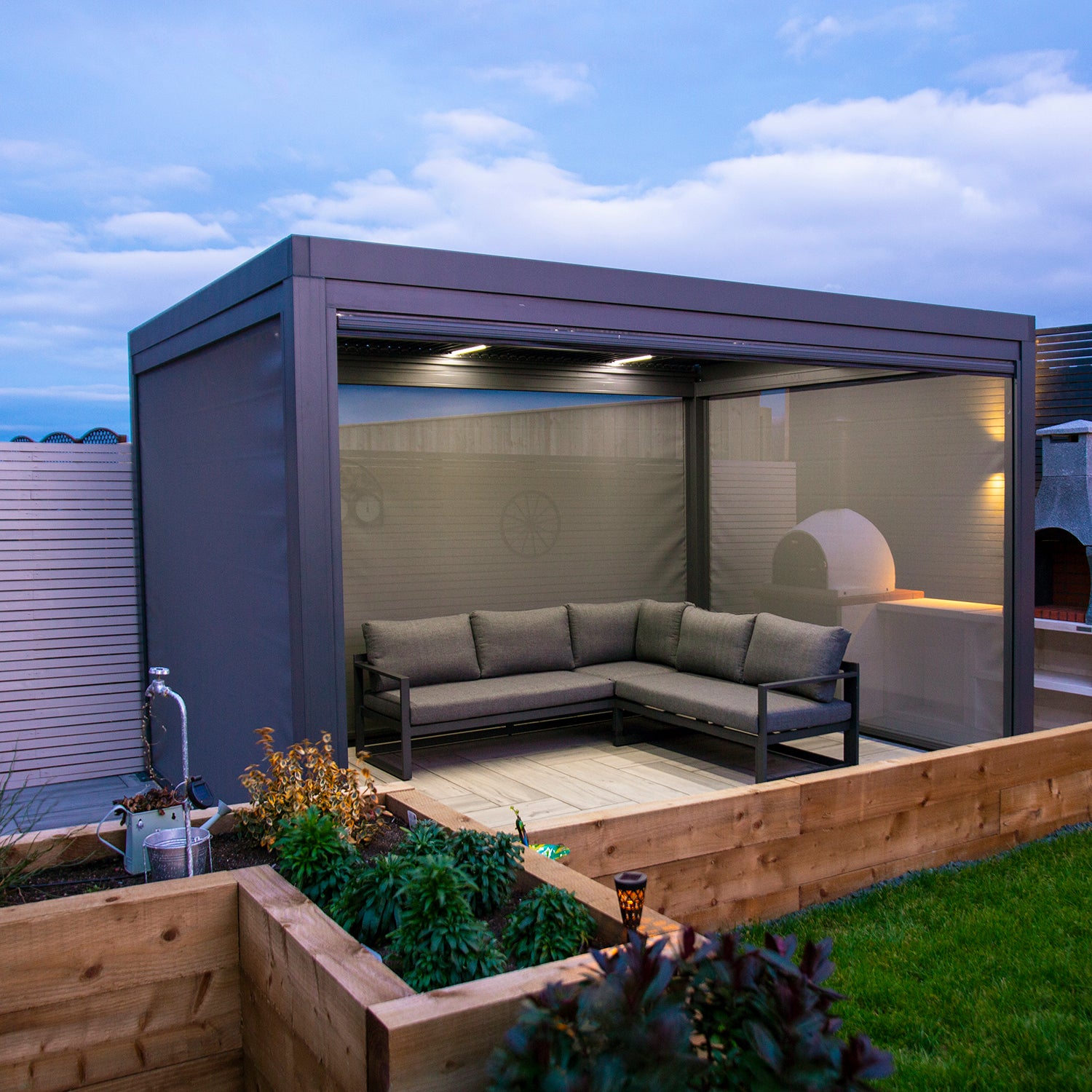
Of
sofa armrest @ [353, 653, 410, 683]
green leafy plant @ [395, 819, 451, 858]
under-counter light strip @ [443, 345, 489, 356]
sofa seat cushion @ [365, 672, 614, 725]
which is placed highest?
under-counter light strip @ [443, 345, 489, 356]

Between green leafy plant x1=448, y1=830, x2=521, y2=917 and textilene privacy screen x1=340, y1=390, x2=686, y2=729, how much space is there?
12.9ft

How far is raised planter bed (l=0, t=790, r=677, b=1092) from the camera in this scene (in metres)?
2.09

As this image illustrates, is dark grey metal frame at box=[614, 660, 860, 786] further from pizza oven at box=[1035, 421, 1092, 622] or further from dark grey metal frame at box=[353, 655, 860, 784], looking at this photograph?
pizza oven at box=[1035, 421, 1092, 622]

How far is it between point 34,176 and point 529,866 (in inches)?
1415

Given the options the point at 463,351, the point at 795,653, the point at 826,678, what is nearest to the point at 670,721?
the point at 795,653

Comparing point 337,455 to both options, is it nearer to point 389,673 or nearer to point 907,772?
point 389,673

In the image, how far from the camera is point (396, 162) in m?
50.2

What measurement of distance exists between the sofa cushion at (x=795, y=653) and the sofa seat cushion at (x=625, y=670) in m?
0.74

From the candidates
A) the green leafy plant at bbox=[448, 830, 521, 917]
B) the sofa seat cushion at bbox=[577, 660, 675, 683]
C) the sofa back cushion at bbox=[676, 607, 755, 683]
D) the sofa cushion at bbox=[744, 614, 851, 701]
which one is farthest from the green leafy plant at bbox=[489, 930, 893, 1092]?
the sofa seat cushion at bbox=[577, 660, 675, 683]

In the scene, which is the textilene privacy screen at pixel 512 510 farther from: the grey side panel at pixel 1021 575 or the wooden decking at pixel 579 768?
the grey side panel at pixel 1021 575

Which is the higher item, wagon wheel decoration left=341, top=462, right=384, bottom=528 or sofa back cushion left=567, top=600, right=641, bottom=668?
wagon wheel decoration left=341, top=462, right=384, bottom=528

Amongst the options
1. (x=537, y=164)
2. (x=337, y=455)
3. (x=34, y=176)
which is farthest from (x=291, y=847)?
(x=537, y=164)

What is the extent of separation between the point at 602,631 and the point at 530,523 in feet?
3.04

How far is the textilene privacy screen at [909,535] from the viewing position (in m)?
6.83
